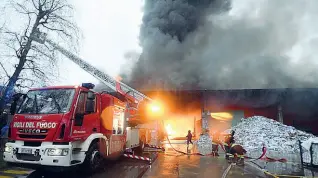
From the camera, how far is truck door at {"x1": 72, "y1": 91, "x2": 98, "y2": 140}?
5.45 metres

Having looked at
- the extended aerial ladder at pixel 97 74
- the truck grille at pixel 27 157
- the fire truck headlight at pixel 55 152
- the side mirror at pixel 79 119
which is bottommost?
the truck grille at pixel 27 157

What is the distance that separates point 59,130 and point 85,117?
85 centimetres

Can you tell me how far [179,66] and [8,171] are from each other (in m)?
20.0

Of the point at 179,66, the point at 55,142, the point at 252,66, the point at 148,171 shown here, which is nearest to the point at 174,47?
the point at 179,66

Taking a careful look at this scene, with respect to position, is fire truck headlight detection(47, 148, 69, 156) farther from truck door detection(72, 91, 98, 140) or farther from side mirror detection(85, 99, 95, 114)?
side mirror detection(85, 99, 95, 114)

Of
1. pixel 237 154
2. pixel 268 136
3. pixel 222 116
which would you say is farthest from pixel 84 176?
pixel 222 116

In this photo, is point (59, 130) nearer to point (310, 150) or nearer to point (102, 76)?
point (310, 150)

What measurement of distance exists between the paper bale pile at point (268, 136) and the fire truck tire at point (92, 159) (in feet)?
33.9

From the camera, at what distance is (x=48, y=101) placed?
5586 millimetres

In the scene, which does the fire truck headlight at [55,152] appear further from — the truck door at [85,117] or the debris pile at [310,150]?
the debris pile at [310,150]

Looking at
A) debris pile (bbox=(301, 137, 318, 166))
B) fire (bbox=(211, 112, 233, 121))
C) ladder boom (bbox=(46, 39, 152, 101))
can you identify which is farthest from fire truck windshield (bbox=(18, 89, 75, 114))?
fire (bbox=(211, 112, 233, 121))

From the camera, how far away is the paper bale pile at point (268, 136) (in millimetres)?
14180

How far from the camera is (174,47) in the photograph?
79.5 feet

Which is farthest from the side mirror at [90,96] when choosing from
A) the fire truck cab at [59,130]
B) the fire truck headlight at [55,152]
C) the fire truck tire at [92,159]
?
the fire truck headlight at [55,152]
